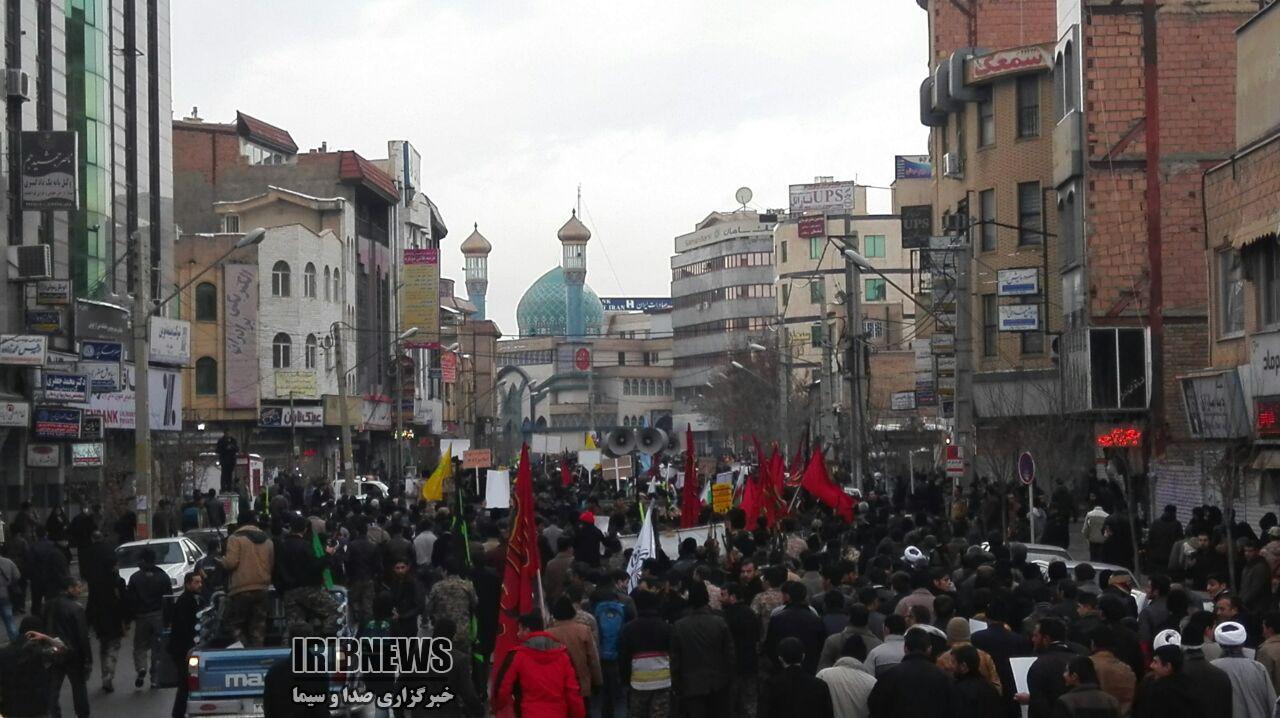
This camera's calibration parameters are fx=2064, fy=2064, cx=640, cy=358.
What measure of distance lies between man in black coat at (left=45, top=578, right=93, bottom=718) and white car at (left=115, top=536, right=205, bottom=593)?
32.7 ft

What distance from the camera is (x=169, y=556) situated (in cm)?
2686

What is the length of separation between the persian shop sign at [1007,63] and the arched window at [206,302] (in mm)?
29883

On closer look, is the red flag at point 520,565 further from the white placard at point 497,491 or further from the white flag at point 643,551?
the white placard at point 497,491

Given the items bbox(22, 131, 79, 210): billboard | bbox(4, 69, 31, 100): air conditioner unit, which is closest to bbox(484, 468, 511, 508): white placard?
bbox(22, 131, 79, 210): billboard

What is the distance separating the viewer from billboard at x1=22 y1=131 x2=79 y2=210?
4503 centimetres

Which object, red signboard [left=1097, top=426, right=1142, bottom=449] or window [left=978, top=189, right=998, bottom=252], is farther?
window [left=978, top=189, right=998, bottom=252]

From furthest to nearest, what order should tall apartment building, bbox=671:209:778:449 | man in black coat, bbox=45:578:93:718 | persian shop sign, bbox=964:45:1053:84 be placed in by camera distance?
tall apartment building, bbox=671:209:778:449 → persian shop sign, bbox=964:45:1053:84 → man in black coat, bbox=45:578:93:718

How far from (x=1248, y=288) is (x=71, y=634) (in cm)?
2051

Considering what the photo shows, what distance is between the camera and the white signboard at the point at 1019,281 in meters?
51.0

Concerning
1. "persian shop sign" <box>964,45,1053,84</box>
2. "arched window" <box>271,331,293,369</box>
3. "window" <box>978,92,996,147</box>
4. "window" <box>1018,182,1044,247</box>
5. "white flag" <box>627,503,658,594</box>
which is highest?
"persian shop sign" <box>964,45,1053,84</box>

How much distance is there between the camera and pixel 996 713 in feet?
36.6

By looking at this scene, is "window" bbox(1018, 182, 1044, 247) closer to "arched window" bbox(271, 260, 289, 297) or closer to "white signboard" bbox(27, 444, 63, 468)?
"white signboard" bbox(27, 444, 63, 468)

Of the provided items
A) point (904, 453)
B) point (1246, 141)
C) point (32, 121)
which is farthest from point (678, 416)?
point (1246, 141)

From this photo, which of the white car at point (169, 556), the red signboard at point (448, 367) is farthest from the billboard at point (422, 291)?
the white car at point (169, 556)
